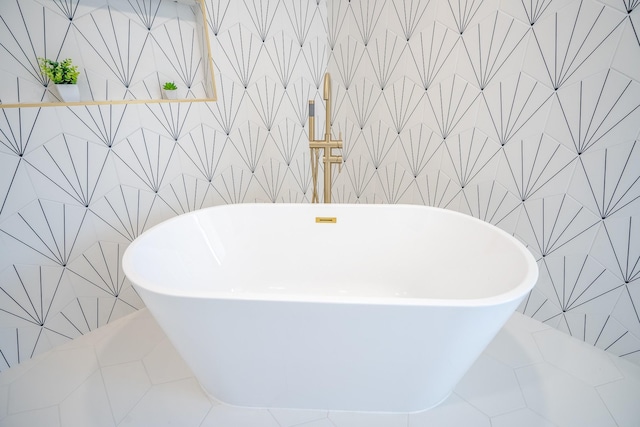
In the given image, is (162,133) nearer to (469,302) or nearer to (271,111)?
(271,111)

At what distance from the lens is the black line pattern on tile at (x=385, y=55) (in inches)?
65.0

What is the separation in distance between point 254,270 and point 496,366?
1.16 meters

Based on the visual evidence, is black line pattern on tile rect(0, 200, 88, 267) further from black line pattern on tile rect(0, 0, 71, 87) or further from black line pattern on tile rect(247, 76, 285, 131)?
black line pattern on tile rect(247, 76, 285, 131)

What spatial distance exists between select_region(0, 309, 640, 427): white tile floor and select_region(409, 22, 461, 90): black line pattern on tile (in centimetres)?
132

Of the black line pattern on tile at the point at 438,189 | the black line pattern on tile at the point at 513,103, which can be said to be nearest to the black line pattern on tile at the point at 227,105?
the black line pattern on tile at the point at 438,189

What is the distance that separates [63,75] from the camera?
3.81 ft

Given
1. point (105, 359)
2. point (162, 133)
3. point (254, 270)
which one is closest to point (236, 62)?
point (162, 133)

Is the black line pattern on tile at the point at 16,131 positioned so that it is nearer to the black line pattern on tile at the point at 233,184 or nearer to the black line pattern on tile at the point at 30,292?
the black line pattern on tile at the point at 30,292

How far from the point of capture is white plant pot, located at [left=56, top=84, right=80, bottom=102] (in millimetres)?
1175

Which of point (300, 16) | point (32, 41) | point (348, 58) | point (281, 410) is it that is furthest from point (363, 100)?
point (281, 410)

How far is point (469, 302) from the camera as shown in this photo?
2.51 feet

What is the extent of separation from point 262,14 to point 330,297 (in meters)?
1.61

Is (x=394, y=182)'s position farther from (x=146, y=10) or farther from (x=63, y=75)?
(x=63, y=75)

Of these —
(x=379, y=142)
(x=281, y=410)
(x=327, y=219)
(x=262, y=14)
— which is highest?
(x=262, y=14)
